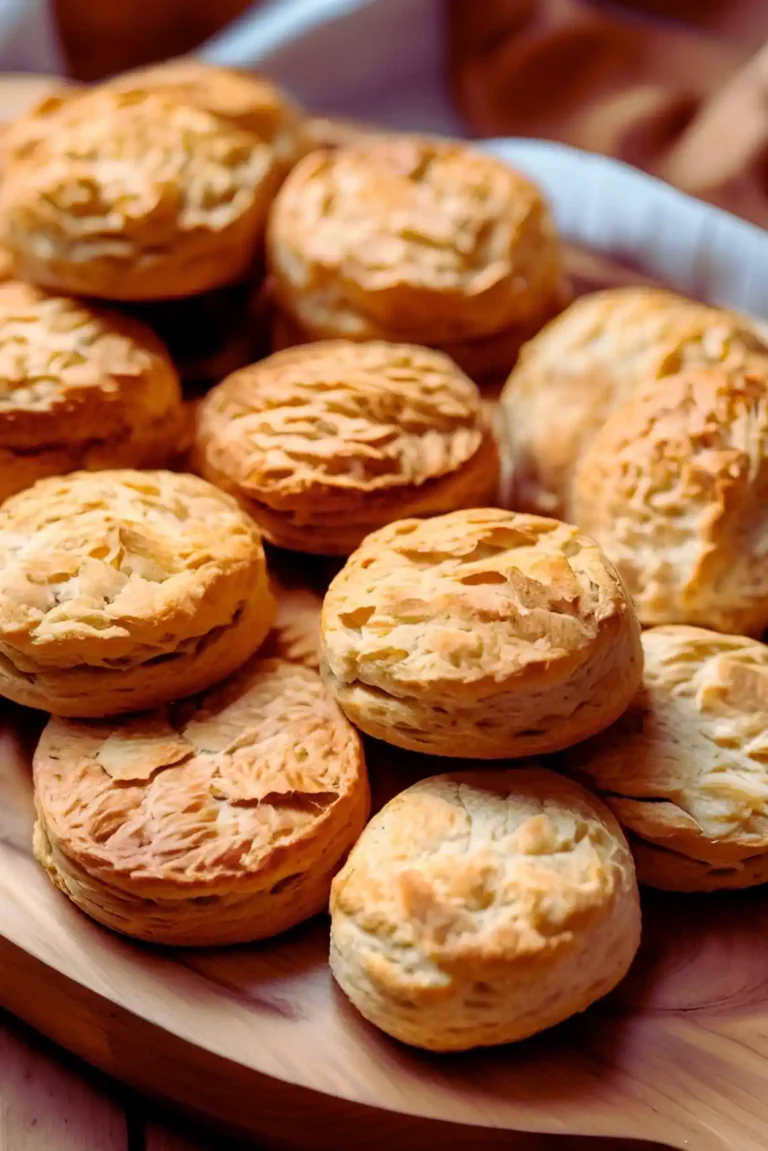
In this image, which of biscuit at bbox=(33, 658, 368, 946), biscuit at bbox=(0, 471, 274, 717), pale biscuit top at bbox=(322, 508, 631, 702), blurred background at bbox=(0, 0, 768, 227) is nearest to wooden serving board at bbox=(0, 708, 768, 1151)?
biscuit at bbox=(33, 658, 368, 946)

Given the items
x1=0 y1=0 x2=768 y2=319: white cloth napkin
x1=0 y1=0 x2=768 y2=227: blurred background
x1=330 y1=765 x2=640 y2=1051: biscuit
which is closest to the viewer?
x1=330 y1=765 x2=640 y2=1051: biscuit

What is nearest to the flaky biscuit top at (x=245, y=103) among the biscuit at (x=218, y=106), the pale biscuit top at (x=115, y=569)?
the biscuit at (x=218, y=106)

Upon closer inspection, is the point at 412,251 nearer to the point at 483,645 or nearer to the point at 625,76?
the point at 483,645

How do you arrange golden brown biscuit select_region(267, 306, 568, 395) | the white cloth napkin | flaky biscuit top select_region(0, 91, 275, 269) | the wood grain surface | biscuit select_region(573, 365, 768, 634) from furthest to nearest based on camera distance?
the white cloth napkin → golden brown biscuit select_region(267, 306, 568, 395) → flaky biscuit top select_region(0, 91, 275, 269) → biscuit select_region(573, 365, 768, 634) → the wood grain surface

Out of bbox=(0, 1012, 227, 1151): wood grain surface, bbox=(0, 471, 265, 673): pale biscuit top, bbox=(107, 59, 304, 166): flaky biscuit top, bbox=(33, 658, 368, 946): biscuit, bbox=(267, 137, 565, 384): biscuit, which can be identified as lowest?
bbox=(0, 1012, 227, 1151): wood grain surface

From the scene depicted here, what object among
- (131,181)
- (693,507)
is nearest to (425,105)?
(131,181)

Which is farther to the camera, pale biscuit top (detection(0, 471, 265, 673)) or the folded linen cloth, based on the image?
the folded linen cloth

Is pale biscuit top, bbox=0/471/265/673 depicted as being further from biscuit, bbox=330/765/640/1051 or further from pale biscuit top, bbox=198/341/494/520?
biscuit, bbox=330/765/640/1051

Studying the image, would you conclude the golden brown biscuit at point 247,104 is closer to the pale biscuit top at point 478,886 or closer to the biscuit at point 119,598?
the biscuit at point 119,598
